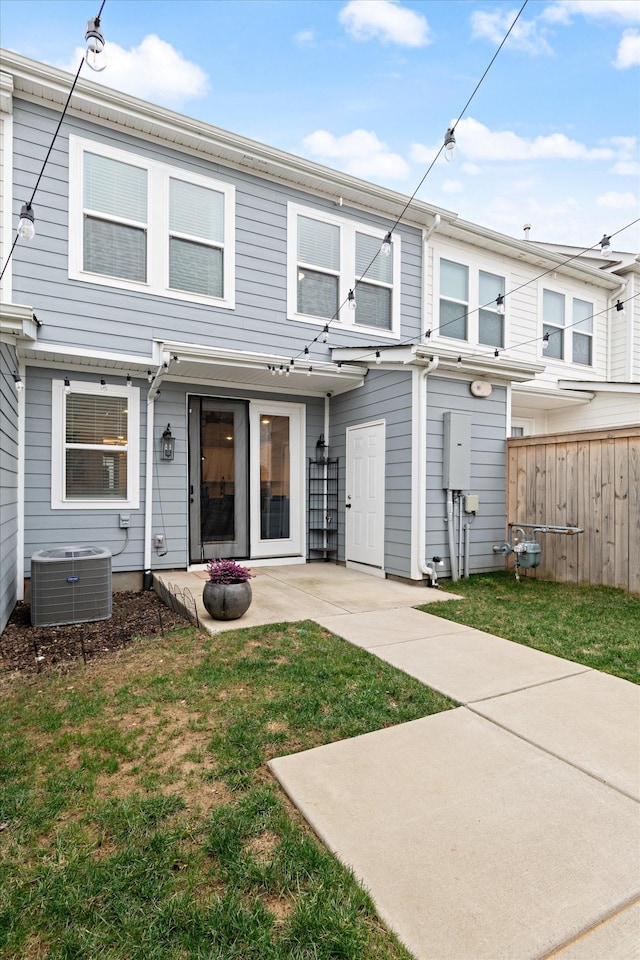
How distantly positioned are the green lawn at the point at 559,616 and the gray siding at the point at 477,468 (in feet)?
1.49

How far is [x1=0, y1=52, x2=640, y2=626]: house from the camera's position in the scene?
5.14 metres

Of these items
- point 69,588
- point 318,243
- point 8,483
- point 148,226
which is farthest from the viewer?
point 318,243

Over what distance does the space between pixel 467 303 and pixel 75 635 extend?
280 inches

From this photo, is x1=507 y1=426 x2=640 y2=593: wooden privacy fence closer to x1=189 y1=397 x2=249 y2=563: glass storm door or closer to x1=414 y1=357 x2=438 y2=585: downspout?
x1=414 y1=357 x2=438 y2=585: downspout

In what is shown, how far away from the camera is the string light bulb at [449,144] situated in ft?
11.0

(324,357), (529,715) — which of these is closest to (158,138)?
(324,357)

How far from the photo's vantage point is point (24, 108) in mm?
4969

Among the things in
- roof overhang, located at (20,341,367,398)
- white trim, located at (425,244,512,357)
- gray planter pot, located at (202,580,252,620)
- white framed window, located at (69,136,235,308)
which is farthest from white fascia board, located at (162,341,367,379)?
gray planter pot, located at (202,580,252,620)

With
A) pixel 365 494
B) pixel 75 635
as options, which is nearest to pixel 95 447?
pixel 75 635

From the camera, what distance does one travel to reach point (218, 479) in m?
6.55

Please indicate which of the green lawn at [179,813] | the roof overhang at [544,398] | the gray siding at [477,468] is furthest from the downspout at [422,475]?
the roof overhang at [544,398]

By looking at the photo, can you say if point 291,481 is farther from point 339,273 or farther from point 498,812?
point 498,812

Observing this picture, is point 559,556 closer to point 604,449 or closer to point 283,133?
point 604,449

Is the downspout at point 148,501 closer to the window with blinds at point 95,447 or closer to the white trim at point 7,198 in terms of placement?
the window with blinds at point 95,447
